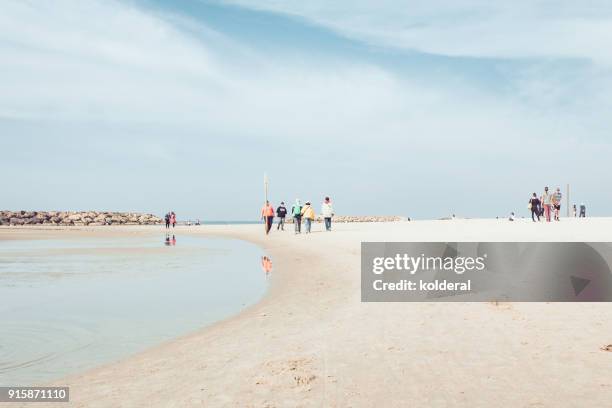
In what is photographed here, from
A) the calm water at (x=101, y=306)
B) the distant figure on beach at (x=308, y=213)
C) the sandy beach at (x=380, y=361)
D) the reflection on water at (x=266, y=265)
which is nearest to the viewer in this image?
the sandy beach at (x=380, y=361)

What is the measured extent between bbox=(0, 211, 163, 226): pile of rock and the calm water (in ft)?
224

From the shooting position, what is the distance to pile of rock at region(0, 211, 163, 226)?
3248 inches

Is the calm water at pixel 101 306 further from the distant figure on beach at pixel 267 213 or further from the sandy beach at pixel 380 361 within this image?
the distant figure on beach at pixel 267 213

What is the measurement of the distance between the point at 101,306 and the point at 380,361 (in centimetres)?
690

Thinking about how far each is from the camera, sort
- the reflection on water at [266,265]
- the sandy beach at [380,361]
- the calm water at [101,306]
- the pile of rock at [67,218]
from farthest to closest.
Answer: the pile of rock at [67,218]
the reflection on water at [266,265]
the calm water at [101,306]
the sandy beach at [380,361]

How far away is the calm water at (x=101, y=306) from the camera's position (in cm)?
689

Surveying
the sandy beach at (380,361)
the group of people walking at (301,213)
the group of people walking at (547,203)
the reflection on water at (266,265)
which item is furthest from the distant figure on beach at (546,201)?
the sandy beach at (380,361)

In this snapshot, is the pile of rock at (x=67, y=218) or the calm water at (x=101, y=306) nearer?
the calm water at (x=101, y=306)
